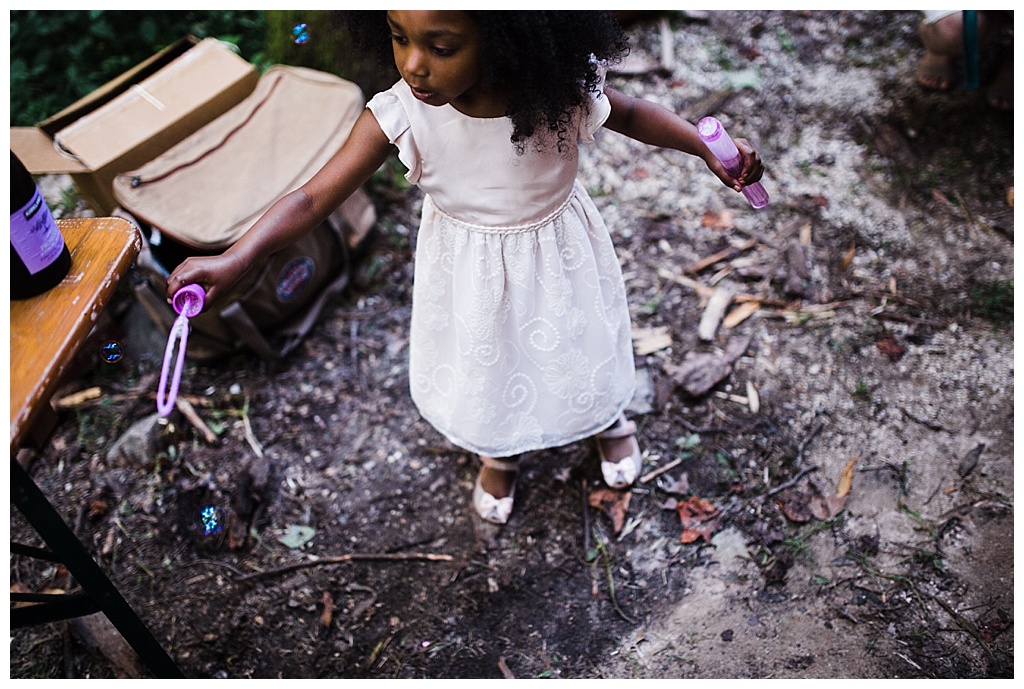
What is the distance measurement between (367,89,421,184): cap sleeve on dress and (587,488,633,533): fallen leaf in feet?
4.19

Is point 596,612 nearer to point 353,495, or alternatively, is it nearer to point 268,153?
point 353,495

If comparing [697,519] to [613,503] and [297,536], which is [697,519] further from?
[297,536]

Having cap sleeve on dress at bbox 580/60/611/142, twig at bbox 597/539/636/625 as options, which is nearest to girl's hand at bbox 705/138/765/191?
cap sleeve on dress at bbox 580/60/611/142

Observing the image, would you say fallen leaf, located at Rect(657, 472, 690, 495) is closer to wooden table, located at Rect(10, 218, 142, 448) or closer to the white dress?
the white dress

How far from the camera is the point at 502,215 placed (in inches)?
69.1

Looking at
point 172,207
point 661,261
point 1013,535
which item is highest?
point 172,207

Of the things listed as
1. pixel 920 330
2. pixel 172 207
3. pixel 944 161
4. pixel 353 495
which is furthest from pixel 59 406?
pixel 944 161

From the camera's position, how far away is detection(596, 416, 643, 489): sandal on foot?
243cm

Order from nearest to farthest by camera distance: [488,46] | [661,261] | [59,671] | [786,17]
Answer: [488,46] → [59,671] → [661,261] → [786,17]

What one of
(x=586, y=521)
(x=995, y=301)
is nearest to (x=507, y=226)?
(x=586, y=521)

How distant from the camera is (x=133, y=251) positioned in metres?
1.55

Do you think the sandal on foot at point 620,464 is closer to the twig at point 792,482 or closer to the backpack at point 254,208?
the twig at point 792,482

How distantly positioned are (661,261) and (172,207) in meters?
1.80

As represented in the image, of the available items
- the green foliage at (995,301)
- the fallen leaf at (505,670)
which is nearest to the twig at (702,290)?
the green foliage at (995,301)
